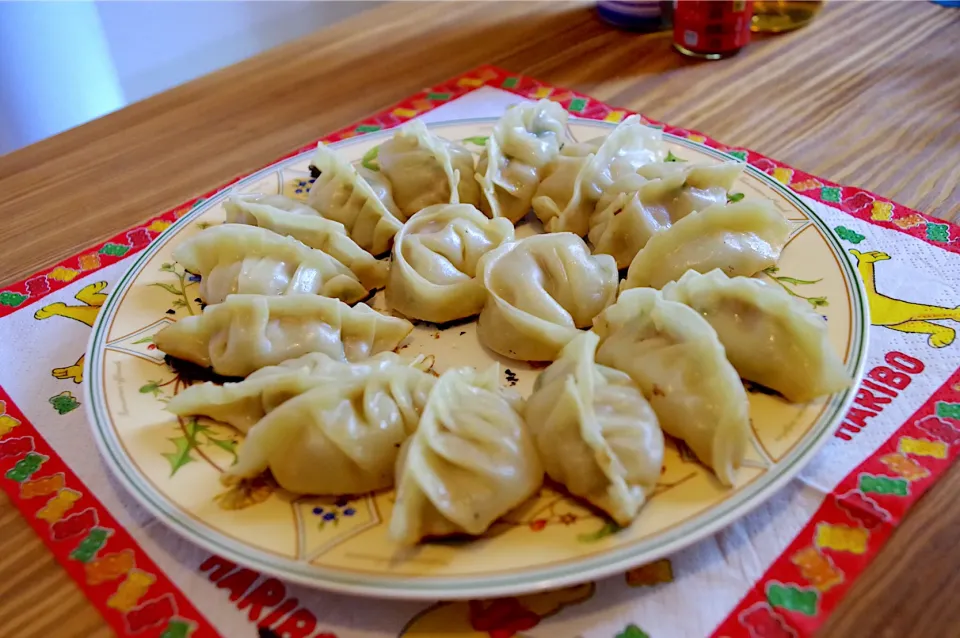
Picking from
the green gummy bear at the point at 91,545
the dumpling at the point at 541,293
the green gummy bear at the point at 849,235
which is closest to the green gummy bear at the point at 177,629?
the green gummy bear at the point at 91,545

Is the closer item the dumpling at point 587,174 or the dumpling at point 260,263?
the dumpling at point 260,263

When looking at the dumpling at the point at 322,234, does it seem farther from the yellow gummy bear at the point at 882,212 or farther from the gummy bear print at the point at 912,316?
the yellow gummy bear at the point at 882,212

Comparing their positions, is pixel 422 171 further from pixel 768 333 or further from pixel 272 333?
pixel 768 333

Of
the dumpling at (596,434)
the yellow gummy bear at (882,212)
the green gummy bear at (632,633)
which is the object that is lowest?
the green gummy bear at (632,633)

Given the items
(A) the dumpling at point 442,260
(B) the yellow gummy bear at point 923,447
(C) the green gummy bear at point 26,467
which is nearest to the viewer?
(B) the yellow gummy bear at point 923,447

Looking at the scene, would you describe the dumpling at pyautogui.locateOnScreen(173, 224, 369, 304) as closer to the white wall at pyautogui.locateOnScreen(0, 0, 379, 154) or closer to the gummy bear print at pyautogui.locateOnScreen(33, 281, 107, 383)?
the gummy bear print at pyautogui.locateOnScreen(33, 281, 107, 383)

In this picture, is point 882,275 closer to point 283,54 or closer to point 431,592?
point 431,592

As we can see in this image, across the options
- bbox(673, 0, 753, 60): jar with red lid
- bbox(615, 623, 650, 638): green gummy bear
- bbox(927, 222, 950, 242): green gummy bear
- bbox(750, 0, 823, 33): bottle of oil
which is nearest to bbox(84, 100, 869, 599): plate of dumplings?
bbox(615, 623, 650, 638): green gummy bear

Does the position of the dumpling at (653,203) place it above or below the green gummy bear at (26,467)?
above
